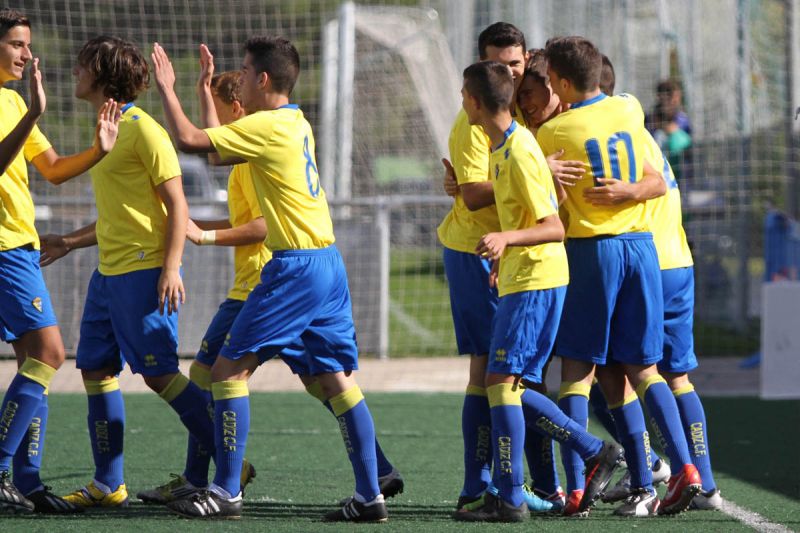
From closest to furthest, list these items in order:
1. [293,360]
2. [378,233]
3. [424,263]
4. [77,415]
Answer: [293,360] → [77,415] → [378,233] → [424,263]

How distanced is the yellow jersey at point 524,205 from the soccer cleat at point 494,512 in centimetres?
84

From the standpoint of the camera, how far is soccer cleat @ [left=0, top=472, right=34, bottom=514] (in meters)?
5.24

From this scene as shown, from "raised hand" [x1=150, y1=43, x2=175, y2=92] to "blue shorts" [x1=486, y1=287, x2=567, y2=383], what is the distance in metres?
1.57

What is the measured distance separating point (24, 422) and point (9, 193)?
3.19 feet

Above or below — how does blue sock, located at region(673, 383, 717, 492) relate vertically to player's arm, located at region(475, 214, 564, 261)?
below

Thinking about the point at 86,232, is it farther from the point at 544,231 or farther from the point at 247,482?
the point at 544,231

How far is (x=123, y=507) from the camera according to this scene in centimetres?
548

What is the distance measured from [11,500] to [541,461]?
2.27 m

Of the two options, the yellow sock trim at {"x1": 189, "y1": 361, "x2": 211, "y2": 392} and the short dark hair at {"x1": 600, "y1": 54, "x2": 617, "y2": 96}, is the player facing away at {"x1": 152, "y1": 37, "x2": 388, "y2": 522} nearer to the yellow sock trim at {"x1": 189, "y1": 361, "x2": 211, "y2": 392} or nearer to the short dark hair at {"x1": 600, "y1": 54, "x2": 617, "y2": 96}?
the yellow sock trim at {"x1": 189, "y1": 361, "x2": 211, "y2": 392}

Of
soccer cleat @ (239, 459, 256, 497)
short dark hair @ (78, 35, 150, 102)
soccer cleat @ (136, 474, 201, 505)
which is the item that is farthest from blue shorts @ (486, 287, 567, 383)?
short dark hair @ (78, 35, 150, 102)

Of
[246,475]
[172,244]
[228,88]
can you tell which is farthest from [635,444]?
[228,88]

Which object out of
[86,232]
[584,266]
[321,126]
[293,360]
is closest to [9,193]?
[86,232]

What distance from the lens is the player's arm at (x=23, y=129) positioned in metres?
4.95

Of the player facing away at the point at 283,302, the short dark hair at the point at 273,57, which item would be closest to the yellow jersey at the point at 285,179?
the player facing away at the point at 283,302
